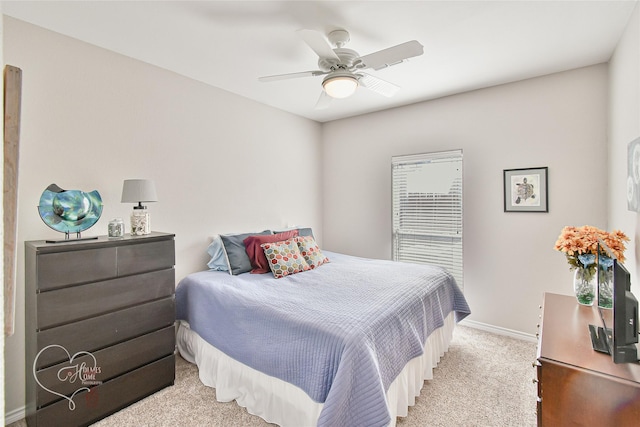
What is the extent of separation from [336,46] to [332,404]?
2.35 m

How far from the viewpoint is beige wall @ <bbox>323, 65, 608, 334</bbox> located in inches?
110

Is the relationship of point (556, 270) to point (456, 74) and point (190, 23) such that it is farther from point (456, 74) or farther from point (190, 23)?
point (190, 23)

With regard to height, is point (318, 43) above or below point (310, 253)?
above

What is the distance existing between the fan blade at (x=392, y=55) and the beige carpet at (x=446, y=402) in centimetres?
234

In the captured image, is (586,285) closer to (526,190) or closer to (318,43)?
(526,190)

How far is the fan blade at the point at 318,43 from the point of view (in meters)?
1.77

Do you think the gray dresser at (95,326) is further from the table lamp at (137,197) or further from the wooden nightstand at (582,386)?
the wooden nightstand at (582,386)

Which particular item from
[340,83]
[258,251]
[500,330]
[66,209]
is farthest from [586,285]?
[66,209]

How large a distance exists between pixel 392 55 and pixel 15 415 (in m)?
3.43

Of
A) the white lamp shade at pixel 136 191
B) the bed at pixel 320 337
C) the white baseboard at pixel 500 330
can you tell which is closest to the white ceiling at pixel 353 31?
the white lamp shade at pixel 136 191

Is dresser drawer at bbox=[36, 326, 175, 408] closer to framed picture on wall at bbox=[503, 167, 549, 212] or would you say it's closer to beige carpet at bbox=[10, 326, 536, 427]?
beige carpet at bbox=[10, 326, 536, 427]

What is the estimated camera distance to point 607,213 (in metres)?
2.71

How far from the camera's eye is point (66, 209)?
2.04 meters

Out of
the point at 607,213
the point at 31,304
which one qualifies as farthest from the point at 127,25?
the point at 607,213
